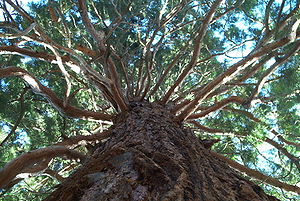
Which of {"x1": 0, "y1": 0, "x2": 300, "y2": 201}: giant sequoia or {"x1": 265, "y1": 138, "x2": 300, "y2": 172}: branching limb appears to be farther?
{"x1": 265, "y1": 138, "x2": 300, "y2": 172}: branching limb

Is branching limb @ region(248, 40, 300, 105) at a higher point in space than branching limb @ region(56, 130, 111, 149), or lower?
higher

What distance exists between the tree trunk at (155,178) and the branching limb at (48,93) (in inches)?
43.7

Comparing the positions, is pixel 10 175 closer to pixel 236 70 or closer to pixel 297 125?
pixel 236 70

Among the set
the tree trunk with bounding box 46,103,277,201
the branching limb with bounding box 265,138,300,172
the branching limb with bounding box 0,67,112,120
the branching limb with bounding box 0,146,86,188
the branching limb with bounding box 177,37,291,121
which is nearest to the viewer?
the tree trunk with bounding box 46,103,277,201

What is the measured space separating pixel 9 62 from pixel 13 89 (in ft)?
1.58

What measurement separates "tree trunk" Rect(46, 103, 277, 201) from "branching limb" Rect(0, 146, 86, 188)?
33cm

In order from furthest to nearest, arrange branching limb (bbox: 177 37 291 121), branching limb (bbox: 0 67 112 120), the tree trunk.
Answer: branching limb (bbox: 177 37 291 121) < branching limb (bbox: 0 67 112 120) < the tree trunk

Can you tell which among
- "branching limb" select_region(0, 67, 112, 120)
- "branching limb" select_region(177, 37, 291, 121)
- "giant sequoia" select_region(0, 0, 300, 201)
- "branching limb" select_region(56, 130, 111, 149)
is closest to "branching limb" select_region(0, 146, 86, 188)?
"giant sequoia" select_region(0, 0, 300, 201)

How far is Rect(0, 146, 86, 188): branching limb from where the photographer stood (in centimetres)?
141

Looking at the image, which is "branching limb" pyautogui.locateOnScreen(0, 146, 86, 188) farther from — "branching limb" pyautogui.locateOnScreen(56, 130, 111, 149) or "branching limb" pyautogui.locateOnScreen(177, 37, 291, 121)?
"branching limb" pyautogui.locateOnScreen(177, 37, 291, 121)

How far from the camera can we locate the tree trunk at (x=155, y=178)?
1069 mm

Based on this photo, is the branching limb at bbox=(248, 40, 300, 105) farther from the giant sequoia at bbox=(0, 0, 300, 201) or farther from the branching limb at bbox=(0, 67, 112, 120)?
the branching limb at bbox=(0, 67, 112, 120)

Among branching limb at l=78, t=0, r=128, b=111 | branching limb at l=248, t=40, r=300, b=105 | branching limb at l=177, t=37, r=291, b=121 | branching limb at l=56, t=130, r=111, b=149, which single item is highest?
branching limb at l=78, t=0, r=128, b=111

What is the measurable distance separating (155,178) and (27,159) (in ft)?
2.96
